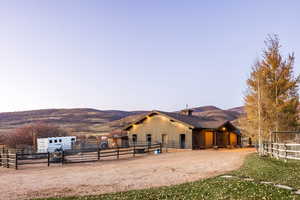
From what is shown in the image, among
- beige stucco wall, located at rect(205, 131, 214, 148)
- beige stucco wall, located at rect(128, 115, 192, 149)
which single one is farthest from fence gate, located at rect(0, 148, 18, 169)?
beige stucco wall, located at rect(205, 131, 214, 148)

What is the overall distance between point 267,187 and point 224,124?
101 feet

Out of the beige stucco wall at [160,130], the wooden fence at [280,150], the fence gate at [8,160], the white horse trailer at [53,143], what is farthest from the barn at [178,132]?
the fence gate at [8,160]

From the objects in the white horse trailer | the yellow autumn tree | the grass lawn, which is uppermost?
the yellow autumn tree

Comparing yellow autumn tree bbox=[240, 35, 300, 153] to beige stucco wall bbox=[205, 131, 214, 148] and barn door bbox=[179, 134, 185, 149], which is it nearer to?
barn door bbox=[179, 134, 185, 149]

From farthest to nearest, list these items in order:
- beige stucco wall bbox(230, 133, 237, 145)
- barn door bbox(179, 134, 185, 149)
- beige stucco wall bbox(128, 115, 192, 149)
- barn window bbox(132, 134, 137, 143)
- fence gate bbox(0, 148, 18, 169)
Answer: beige stucco wall bbox(230, 133, 237, 145)
barn window bbox(132, 134, 137, 143)
barn door bbox(179, 134, 185, 149)
beige stucco wall bbox(128, 115, 192, 149)
fence gate bbox(0, 148, 18, 169)

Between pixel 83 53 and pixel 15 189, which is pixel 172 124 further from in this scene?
pixel 15 189

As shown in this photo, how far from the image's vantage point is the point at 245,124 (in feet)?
81.7

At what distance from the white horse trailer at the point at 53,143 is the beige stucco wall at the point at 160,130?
903cm


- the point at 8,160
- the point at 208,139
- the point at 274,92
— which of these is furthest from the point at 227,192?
the point at 208,139

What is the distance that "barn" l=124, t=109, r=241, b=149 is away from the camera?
34.5 meters

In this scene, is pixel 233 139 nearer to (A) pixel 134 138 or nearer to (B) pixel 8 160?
(A) pixel 134 138

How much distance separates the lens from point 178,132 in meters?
35.2

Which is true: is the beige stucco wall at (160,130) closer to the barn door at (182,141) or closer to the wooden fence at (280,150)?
the barn door at (182,141)

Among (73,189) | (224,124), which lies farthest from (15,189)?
(224,124)
